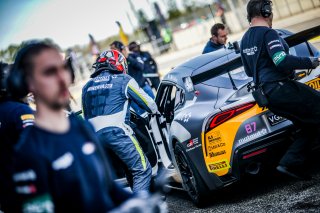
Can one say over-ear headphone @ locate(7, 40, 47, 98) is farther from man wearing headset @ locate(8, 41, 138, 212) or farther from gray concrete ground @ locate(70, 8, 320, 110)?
gray concrete ground @ locate(70, 8, 320, 110)

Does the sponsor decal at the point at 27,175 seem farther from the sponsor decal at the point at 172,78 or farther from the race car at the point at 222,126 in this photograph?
the sponsor decal at the point at 172,78

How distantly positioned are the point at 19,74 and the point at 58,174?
0.44 metres

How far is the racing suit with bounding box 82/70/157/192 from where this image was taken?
497cm

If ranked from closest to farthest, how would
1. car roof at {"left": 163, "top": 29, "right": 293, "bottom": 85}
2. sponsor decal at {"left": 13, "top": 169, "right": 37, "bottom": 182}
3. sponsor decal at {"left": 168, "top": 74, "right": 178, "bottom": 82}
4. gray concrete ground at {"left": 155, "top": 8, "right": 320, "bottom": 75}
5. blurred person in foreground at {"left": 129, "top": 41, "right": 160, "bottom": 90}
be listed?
sponsor decal at {"left": 13, "top": 169, "right": 37, "bottom": 182} < car roof at {"left": 163, "top": 29, "right": 293, "bottom": 85} < sponsor decal at {"left": 168, "top": 74, "right": 178, "bottom": 82} < blurred person in foreground at {"left": 129, "top": 41, "right": 160, "bottom": 90} < gray concrete ground at {"left": 155, "top": 8, "right": 320, "bottom": 75}

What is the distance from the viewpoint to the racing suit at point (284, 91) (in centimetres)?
437

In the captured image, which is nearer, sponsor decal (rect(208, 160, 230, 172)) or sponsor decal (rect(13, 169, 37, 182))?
sponsor decal (rect(13, 169, 37, 182))

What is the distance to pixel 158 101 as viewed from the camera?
645 centimetres

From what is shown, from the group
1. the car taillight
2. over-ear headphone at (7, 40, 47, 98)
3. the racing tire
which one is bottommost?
the racing tire

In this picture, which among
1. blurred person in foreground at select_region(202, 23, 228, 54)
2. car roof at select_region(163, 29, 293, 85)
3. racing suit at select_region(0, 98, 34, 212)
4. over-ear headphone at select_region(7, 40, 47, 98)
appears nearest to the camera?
over-ear headphone at select_region(7, 40, 47, 98)

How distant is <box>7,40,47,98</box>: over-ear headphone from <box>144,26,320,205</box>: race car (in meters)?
2.91

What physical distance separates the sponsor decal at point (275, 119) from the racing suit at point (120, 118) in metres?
1.22

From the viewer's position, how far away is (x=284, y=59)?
14.0 ft

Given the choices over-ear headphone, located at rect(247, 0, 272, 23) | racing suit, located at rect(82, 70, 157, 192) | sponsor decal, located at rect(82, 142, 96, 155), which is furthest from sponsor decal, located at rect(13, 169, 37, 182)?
over-ear headphone, located at rect(247, 0, 272, 23)

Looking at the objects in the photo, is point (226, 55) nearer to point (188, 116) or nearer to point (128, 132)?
point (188, 116)
